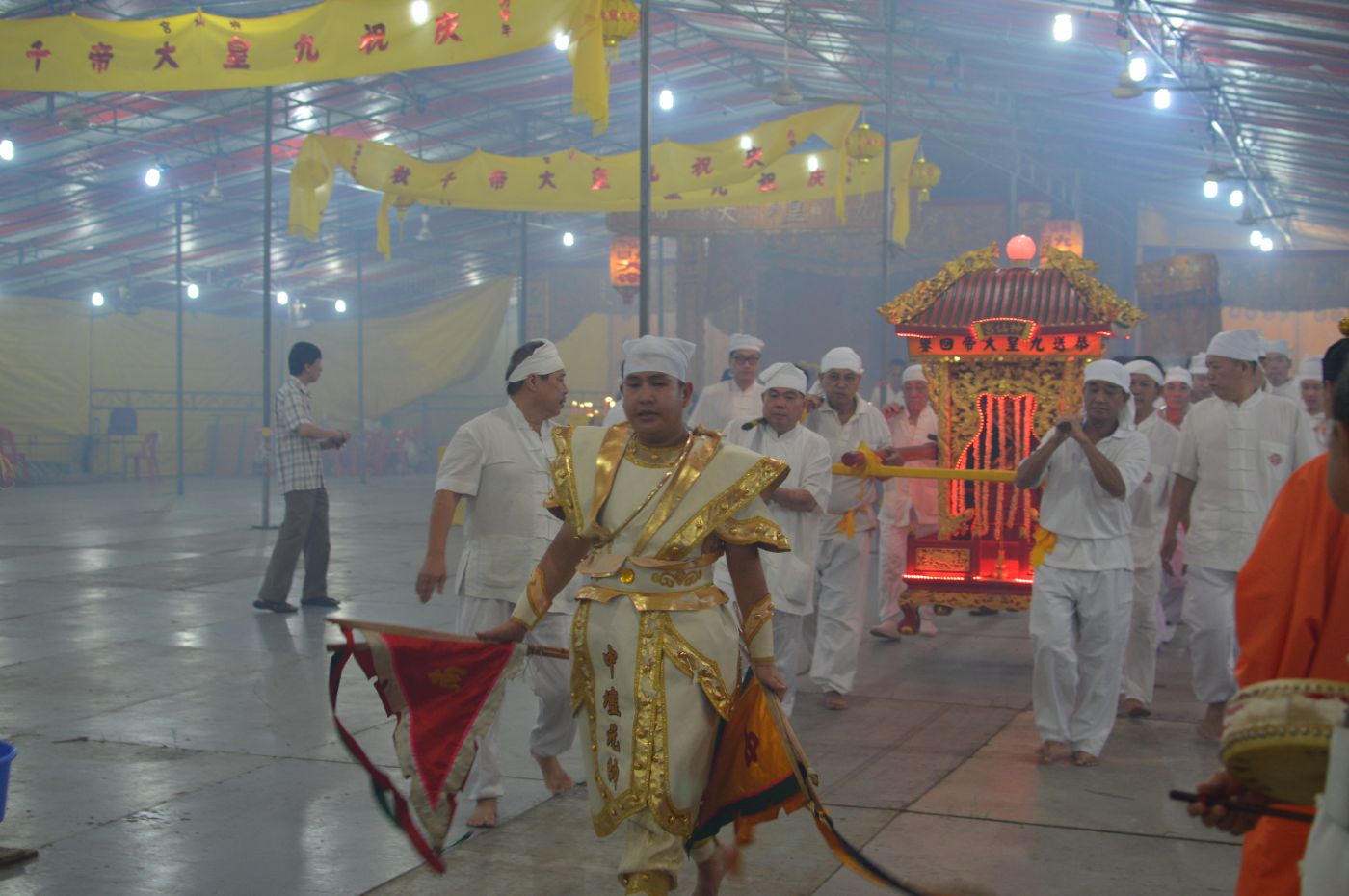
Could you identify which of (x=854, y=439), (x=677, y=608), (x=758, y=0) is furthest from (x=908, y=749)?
(x=758, y=0)

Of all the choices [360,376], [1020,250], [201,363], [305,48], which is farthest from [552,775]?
[201,363]

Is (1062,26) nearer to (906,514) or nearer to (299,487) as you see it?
(906,514)

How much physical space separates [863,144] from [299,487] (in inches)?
253

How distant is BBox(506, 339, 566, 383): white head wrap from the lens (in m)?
5.01

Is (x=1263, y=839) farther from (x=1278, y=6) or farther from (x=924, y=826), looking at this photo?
(x=1278, y=6)

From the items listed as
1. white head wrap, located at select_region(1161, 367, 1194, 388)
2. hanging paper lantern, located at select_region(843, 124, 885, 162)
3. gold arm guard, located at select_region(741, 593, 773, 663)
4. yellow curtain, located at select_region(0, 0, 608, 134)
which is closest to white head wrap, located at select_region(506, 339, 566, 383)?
gold arm guard, located at select_region(741, 593, 773, 663)

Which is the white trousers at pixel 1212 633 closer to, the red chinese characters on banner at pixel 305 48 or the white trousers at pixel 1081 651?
the white trousers at pixel 1081 651

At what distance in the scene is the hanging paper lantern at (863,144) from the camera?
42.1ft

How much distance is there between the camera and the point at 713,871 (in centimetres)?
367

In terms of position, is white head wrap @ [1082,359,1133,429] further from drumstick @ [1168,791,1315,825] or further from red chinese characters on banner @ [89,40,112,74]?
red chinese characters on banner @ [89,40,112,74]

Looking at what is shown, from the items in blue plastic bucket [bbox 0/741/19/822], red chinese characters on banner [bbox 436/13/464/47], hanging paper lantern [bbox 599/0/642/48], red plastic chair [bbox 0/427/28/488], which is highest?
red chinese characters on banner [bbox 436/13/464/47]

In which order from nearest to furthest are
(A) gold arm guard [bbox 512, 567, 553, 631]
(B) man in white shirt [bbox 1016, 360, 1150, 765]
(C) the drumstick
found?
(C) the drumstick < (A) gold arm guard [bbox 512, 567, 553, 631] < (B) man in white shirt [bbox 1016, 360, 1150, 765]

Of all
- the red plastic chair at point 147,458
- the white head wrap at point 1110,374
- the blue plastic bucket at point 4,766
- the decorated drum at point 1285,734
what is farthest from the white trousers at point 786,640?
the red plastic chair at point 147,458

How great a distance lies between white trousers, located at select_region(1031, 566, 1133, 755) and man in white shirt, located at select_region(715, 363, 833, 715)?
1058 mm
